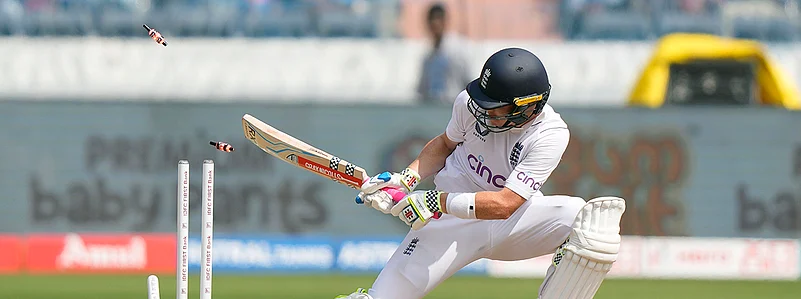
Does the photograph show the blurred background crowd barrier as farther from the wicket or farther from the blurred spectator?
the wicket

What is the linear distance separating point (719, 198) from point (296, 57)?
3.98 m

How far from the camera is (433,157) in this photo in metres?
5.44

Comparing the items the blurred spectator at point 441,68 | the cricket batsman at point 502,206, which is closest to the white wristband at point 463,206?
the cricket batsman at point 502,206

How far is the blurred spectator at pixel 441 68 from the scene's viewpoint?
35.5 feet

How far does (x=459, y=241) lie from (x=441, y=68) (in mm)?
5932

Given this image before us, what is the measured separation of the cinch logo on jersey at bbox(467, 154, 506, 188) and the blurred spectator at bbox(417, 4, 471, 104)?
556 centimetres

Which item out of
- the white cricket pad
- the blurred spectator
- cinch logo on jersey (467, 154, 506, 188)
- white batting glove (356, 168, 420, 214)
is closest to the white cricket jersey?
cinch logo on jersey (467, 154, 506, 188)

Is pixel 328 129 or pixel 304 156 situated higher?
pixel 304 156

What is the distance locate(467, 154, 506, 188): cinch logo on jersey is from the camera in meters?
5.21

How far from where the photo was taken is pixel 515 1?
11.7 metres

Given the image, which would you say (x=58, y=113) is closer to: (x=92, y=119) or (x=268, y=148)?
(x=92, y=119)

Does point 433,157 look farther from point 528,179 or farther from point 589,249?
point 589,249

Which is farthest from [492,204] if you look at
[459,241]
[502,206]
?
[459,241]

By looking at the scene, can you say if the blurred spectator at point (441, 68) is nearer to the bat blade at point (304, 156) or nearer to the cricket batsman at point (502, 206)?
the cricket batsman at point (502, 206)
